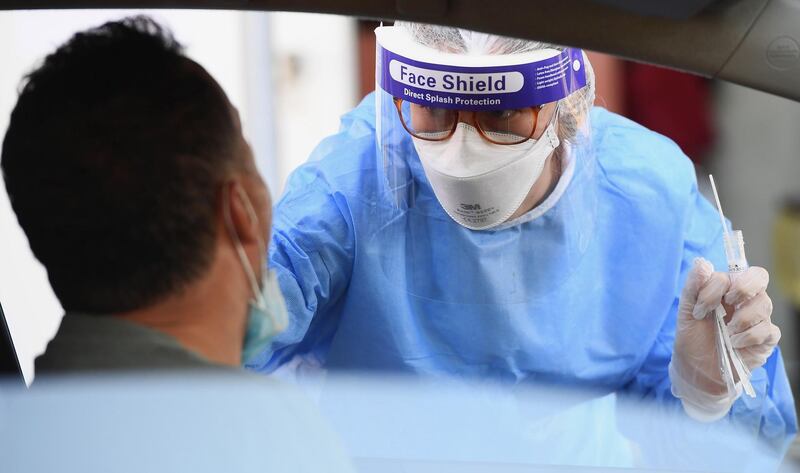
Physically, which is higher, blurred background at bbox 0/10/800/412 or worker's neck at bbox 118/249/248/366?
worker's neck at bbox 118/249/248/366

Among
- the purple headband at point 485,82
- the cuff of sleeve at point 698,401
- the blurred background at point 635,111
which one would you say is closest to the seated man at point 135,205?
the purple headband at point 485,82

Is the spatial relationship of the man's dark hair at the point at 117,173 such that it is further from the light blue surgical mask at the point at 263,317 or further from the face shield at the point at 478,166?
the face shield at the point at 478,166

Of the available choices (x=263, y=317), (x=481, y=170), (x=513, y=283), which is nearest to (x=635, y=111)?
(x=513, y=283)

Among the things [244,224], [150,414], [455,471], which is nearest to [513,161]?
[455,471]

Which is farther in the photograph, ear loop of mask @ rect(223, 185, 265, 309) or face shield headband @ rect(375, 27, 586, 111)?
face shield headband @ rect(375, 27, 586, 111)

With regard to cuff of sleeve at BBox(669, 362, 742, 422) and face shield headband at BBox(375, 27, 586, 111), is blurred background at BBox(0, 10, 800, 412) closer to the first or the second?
cuff of sleeve at BBox(669, 362, 742, 422)

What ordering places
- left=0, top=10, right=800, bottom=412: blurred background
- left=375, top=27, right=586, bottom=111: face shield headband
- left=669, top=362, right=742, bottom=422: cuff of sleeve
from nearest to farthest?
left=375, top=27, right=586, bottom=111: face shield headband < left=669, top=362, right=742, bottom=422: cuff of sleeve < left=0, top=10, right=800, bottom=412: blurred background

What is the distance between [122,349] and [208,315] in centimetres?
9

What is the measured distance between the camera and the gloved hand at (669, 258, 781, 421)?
Result: 166 centimetres

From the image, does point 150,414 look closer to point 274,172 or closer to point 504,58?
point 504,58

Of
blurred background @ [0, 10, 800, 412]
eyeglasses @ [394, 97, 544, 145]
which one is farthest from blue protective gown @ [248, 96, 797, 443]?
blurred background @ [0, 10, 800, 412]

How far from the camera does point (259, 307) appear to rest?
3.92 ft

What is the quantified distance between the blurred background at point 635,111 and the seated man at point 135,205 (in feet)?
10.8

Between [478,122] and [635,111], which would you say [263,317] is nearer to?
[478,122]
